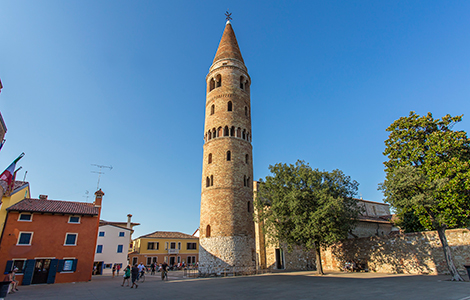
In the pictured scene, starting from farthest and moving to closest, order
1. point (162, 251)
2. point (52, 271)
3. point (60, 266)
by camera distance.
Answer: point (162, 251), point (60, 266), point (52, 271)

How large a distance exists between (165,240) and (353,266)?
36.0 metres

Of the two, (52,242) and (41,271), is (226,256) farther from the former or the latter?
(41,271)

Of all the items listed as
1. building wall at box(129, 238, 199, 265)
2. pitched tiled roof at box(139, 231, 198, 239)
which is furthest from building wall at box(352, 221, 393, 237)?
pitched tiled roof at box(139, 231, 198, 239)

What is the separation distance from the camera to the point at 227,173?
1059 inches

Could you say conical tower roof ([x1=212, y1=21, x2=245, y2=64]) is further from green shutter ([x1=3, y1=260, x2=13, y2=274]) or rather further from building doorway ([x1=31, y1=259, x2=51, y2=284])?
green shutter ([x1=3, y1=260, x2=13, y2=274])

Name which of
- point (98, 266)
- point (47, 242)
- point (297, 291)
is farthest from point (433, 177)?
point (98, 266)

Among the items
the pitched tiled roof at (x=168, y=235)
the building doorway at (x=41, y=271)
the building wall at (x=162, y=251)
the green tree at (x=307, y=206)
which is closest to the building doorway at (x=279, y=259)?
the green tree at (x=307, y=206)

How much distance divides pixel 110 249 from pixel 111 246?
1.38ft

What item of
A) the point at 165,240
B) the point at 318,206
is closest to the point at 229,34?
the point at 318,206

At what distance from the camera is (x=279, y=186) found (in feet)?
78.4

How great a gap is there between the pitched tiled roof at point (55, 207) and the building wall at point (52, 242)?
20.7 inches

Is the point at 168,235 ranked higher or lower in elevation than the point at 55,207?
lower

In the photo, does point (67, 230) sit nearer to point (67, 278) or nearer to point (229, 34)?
point (67, 278)

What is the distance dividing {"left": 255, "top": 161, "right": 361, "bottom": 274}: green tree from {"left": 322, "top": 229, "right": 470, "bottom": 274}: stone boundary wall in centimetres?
359
